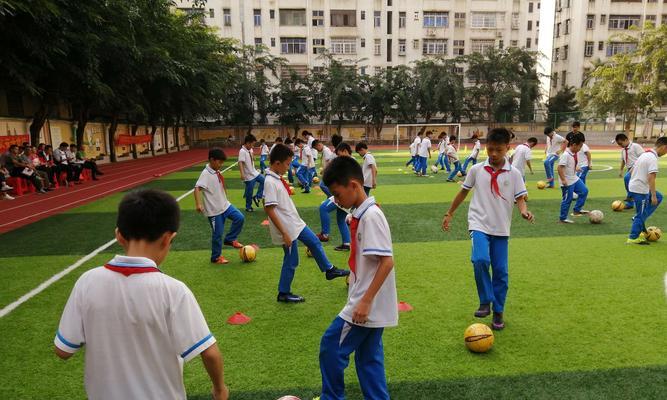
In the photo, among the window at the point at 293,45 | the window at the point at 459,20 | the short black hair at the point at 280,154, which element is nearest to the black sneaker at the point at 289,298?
the short black hair at the point at 280,154

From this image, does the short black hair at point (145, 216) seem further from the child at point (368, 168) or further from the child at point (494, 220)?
the child at point (368, 168)

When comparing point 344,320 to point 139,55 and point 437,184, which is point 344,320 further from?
point 139,55

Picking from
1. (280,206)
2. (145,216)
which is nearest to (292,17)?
(280,206)

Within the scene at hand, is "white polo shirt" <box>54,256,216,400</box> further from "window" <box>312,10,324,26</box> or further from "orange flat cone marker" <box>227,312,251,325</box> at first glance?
"window" <box>312,10,324,26</box>

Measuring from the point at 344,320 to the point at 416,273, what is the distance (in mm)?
3933

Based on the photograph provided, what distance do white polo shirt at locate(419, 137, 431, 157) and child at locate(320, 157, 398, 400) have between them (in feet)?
54.2

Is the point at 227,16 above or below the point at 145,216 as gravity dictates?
above

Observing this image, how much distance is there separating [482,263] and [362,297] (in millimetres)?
2347

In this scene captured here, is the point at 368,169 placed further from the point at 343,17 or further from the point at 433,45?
the point at 433,45

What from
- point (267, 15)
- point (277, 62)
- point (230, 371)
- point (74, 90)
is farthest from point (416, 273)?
point (267, 15)

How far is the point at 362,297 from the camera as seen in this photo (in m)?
3.08

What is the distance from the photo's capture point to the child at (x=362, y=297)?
3049 mm

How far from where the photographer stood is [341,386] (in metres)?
3.29

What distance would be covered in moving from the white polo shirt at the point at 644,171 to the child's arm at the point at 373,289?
7201 mm
